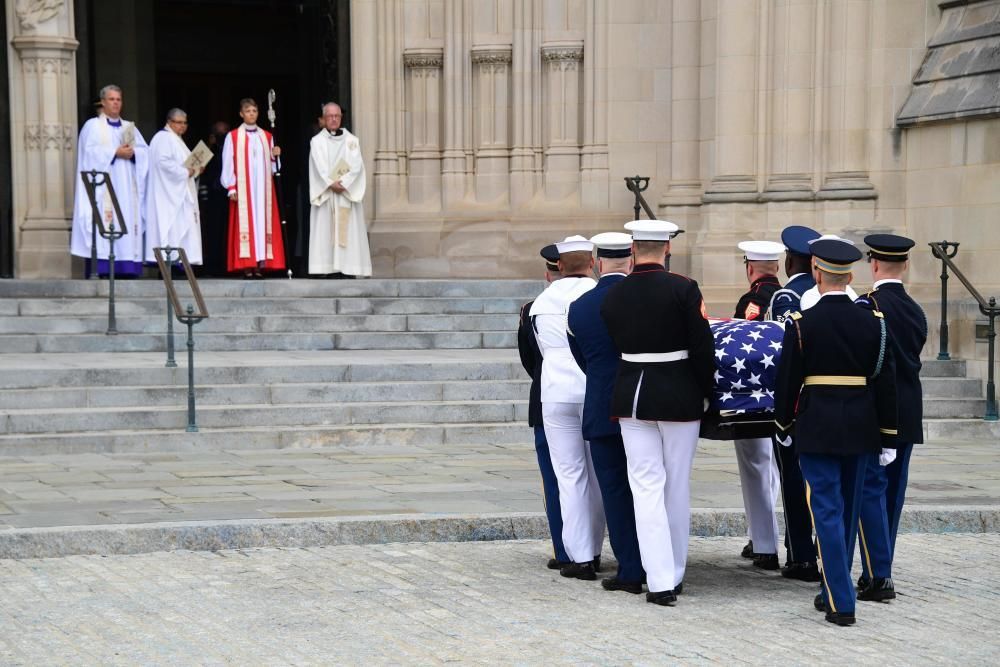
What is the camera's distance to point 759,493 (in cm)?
796

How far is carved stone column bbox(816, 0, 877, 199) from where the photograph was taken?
51.5ft

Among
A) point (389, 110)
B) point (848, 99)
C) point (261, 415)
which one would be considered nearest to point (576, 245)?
point (261, 415)

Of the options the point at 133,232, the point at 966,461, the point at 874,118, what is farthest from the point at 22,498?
the point at 874,118

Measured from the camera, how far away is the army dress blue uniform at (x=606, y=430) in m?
7.45

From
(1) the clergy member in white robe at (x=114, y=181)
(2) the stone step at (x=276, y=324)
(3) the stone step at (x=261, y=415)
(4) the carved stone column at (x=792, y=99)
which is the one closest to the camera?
(3) the stone step at (x=261, y=415)

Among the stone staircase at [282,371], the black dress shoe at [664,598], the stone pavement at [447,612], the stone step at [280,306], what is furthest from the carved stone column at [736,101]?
the black dress shoe at [664,598]

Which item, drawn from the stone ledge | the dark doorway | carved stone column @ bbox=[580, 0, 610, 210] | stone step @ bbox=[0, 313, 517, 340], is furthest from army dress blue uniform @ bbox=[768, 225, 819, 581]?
the dark doorway

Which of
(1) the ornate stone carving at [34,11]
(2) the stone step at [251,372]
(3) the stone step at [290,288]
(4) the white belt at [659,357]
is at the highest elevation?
(1) the ornate stone carving at [34,11]

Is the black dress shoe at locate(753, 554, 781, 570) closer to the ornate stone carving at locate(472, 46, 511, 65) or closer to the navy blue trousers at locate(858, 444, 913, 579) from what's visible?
the navy blue trousers at locate(858, 444, 913, 579)

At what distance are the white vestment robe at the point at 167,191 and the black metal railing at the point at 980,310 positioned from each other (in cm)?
794

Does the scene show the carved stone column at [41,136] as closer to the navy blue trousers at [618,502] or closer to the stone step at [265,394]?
the stone step at [265,394]

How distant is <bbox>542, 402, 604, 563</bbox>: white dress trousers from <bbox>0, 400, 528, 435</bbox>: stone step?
4685 mm

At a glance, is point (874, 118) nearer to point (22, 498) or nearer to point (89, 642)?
point (22, 498)

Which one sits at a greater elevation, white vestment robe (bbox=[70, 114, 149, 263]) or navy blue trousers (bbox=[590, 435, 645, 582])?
white vestment robe (bbox=[70, 114, 149, 263])
